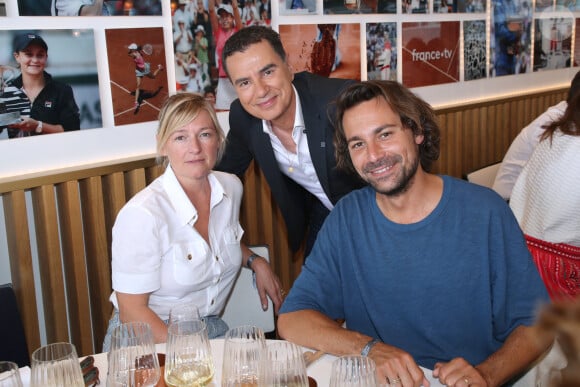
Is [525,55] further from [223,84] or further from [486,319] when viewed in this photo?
[486,319]

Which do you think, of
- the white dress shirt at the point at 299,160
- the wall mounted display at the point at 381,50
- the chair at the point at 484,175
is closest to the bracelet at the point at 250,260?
the white dress shirt at the point at 299,160

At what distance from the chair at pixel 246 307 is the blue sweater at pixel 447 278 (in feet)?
2.07

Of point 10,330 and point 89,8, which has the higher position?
point 89,8

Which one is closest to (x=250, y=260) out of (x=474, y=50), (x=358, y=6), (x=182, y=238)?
(x=182, y=238)

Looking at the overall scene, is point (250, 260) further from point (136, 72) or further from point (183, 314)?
point (136, 72)

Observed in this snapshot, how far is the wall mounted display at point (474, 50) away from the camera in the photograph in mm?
5148

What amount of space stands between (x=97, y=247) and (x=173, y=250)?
3.05 feet

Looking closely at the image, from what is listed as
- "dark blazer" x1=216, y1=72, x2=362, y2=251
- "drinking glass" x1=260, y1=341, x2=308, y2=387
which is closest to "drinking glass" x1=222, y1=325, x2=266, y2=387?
"drinking glass" x1=260, y1=341, x2=308, y2=387

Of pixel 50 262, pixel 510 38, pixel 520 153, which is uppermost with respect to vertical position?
pixel 510 38

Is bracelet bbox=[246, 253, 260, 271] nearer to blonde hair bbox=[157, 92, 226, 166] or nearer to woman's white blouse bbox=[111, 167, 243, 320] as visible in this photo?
woman's white blouse bbox=[111, 167, 243, 320]

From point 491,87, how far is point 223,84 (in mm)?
2995

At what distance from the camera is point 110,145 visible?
3023 millimetres

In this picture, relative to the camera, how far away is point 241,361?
3.95 ft

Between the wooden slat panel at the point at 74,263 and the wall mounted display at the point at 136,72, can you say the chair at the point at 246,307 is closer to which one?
the wooden slat panel at the point at 74,263
